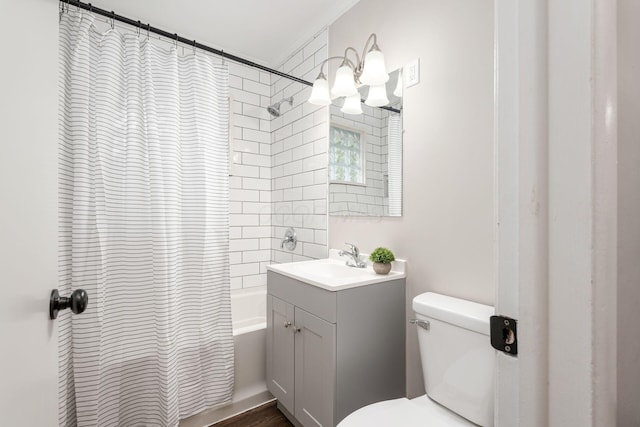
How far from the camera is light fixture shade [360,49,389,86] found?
5.03ft

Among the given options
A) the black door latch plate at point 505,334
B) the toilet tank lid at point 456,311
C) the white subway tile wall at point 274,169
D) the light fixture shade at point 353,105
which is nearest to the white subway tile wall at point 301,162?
the white subway tile wall at point 274,169

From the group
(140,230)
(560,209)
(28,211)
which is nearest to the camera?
(560,209)

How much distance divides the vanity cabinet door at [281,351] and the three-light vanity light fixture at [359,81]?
123 cm

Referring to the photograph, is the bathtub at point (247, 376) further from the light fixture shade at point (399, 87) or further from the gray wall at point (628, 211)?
the gray wall at point (628, 211)

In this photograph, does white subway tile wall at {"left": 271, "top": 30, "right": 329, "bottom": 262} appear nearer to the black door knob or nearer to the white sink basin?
the white sink basin

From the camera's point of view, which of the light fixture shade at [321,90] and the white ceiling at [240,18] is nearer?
the light fixture shade at [321,90]

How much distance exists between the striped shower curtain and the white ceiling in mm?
366

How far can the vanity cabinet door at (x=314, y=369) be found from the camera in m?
1.36

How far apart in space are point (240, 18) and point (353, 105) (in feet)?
3.51

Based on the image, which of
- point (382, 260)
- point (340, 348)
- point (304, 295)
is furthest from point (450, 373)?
point (304, 295)

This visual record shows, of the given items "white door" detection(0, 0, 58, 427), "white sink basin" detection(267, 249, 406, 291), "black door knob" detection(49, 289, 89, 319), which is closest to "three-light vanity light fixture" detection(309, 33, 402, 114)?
"white sink basin" detection(267, 249, 406, 291)

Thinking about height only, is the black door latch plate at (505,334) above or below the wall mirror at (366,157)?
below

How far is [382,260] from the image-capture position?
152 cm

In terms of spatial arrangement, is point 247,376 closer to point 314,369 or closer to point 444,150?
point 314,369
